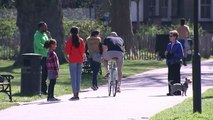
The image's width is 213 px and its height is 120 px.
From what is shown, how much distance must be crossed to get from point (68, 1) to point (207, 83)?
4022 centimetres

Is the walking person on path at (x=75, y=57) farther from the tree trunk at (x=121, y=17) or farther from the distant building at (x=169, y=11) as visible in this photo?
the distant building at (x=169, y=11)

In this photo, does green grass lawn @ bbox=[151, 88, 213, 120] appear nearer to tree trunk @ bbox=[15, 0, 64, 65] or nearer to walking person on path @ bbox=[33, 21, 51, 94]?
walking person on path @ bbox=[33, 21, 51, 94]

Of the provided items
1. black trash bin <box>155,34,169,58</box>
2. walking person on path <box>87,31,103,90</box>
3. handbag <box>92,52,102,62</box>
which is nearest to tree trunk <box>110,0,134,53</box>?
black trash bin <box>155,34,169,58</box>

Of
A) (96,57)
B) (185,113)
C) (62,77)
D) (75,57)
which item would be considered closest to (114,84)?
(75,57)

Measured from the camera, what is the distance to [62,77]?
91.4 ft

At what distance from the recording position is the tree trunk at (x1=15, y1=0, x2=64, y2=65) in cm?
3303

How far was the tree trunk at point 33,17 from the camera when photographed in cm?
3303

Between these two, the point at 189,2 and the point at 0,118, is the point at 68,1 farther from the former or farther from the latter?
the point at 0,118

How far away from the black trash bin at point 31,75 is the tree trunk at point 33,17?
1264 cm

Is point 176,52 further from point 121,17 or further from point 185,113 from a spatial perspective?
point 121,17

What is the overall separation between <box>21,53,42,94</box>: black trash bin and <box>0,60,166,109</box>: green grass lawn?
236 mm

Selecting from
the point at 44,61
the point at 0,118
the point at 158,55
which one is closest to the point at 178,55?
the point at 44,61

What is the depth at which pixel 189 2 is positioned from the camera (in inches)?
2253

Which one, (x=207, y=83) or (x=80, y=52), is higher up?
(x=80, y=52)
